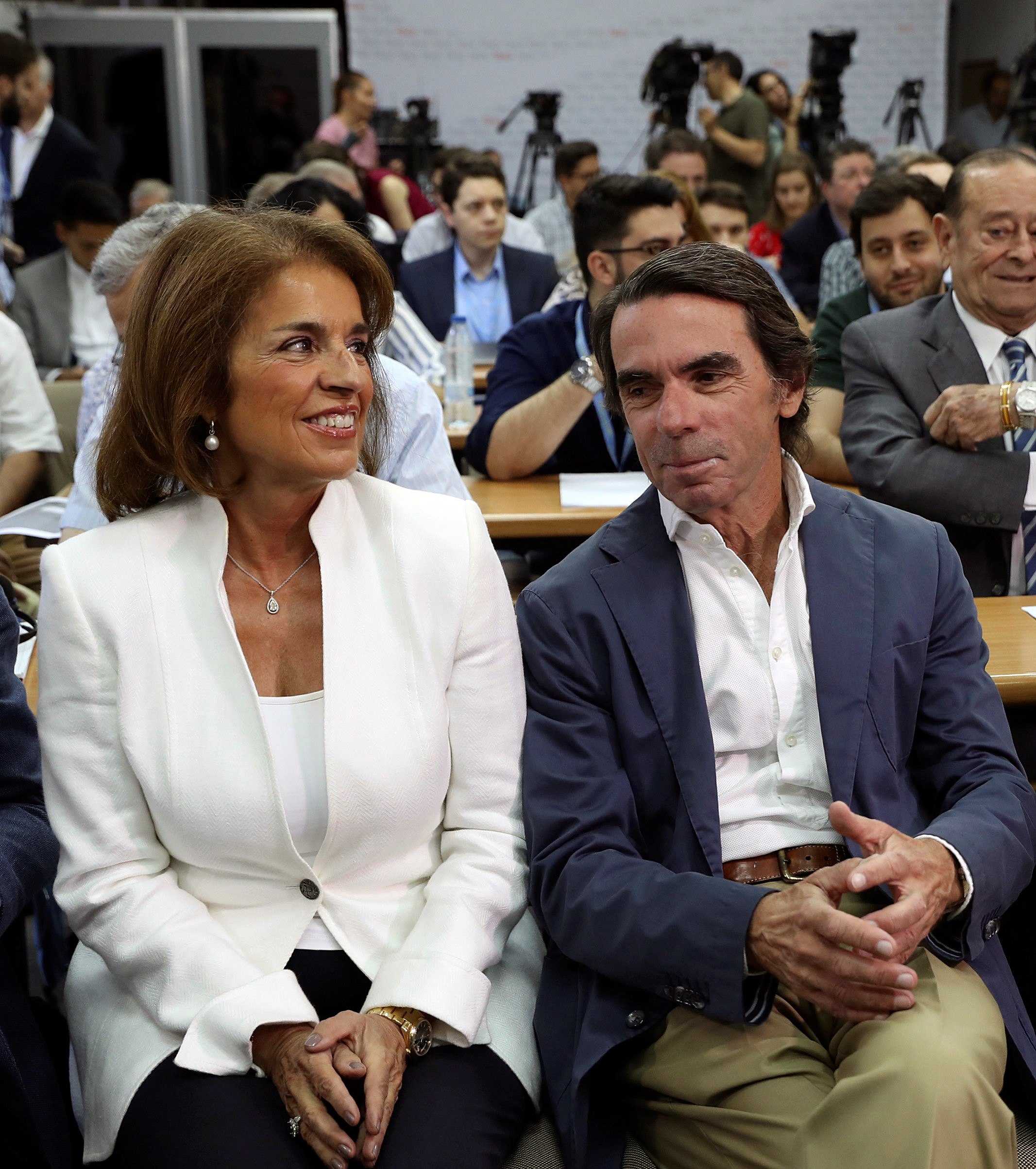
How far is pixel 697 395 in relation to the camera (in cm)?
156

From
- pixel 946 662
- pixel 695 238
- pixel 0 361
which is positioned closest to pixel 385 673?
pixel 946 662

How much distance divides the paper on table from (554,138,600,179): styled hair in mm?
3995

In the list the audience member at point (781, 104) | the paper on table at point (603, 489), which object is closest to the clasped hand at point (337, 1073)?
the paper on table at point (603, 489)

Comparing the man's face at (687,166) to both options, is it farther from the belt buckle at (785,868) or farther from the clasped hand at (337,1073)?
the clasped hand at (337,1073)

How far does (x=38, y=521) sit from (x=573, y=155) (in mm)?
4548

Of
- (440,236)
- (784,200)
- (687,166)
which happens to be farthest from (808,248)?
(440,236)

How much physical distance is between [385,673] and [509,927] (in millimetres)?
340

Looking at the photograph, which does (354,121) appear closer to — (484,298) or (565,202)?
(565,202)

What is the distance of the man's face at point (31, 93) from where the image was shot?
6418 millimetres

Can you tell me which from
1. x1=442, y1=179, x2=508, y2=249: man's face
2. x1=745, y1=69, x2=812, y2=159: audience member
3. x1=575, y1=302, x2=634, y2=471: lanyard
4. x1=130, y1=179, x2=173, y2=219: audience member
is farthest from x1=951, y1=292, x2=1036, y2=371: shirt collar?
x1=745, y1=69, x2=812, y2=159: audience member

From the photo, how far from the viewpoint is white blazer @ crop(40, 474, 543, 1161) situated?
136cm

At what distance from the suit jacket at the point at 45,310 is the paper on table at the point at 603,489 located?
3.06m

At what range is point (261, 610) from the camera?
1.50 m

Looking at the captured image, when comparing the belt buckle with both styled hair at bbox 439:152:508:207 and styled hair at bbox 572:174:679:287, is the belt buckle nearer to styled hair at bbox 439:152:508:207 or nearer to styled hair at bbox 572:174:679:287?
styled hair at bbox 572:174:679:287
